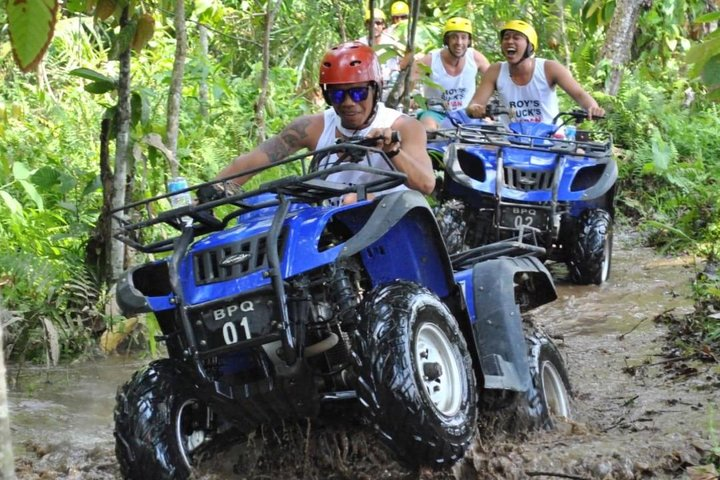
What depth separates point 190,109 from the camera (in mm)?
10727

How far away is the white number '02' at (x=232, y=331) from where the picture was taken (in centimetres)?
377

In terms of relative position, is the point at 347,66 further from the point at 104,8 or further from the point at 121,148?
the point at 121,148

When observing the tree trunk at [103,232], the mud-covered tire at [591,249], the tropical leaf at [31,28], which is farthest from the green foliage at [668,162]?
the tropical leaf at [31,28]

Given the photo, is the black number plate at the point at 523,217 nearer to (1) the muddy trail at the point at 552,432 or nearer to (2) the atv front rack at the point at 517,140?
(2) the atv front rack at the point at 517,140

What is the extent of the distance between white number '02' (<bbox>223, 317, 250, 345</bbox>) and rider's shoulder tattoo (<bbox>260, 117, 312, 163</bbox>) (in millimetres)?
1827

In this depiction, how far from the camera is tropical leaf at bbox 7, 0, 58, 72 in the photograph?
5.49 feet

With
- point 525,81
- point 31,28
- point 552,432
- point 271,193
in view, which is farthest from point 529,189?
point 31,28

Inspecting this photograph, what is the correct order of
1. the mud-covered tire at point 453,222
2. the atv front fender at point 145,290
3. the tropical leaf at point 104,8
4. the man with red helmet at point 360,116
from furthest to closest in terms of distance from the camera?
the mud-covered tire at point 453,222 → the tropical leaf at point 104,8 → the man with red helmet at point 360,116 → the atv front fender at point 145,290

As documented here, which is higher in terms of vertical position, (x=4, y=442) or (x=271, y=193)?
(x=271, y=193)

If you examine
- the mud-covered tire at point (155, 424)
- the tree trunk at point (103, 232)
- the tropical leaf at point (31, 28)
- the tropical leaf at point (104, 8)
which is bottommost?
the mud-covered tire at point (155, 424)

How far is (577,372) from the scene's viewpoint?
20.6 ft

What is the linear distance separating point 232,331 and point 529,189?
5182mm

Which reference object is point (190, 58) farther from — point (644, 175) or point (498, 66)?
point (644, 175)

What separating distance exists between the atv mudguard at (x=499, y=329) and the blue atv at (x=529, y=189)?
3434 millimetres
